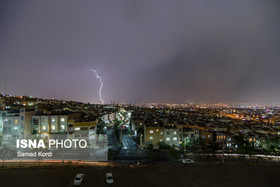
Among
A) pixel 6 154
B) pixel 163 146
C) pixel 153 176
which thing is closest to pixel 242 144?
pixel 163 146

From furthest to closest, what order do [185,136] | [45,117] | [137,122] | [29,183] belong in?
1. [137,122]
2. [185,136]
3. [45,117]
4. [29,183]

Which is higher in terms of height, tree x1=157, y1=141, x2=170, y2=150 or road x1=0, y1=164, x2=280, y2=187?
road x1=0, y1=164, x2=280, y2=187

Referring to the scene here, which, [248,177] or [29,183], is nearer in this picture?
[29,183]

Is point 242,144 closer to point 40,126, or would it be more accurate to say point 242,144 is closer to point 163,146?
point 163,146

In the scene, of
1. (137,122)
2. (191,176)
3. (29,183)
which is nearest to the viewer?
(29,183)

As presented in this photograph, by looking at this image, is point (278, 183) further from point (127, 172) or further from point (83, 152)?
point (83, 152)

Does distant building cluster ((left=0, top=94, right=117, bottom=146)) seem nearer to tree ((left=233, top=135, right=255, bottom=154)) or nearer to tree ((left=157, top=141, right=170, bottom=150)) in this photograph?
tree ((left=157, top=141, right=170, bottom=150))

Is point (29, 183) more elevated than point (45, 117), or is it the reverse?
point (45, 117)

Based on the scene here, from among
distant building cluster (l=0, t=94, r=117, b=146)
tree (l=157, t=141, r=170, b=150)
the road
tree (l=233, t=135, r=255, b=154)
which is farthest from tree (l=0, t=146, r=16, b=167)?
tree (l=233, t=135, r=255, b=154)

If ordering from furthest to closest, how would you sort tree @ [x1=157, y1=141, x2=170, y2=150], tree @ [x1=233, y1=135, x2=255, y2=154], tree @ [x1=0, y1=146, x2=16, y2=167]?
tree @ [x1=233, y1=135, x2=255, y2=154] < tree @ [x1=157, y1=141, x2=170, y2=150] < tree @ [x1=0, y1=146, x2=16, y2=167]

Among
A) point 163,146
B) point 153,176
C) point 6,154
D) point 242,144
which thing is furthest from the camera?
point 242,144

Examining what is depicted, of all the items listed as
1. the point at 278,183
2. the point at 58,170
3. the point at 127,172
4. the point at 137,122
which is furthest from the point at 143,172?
the point at 137,122
